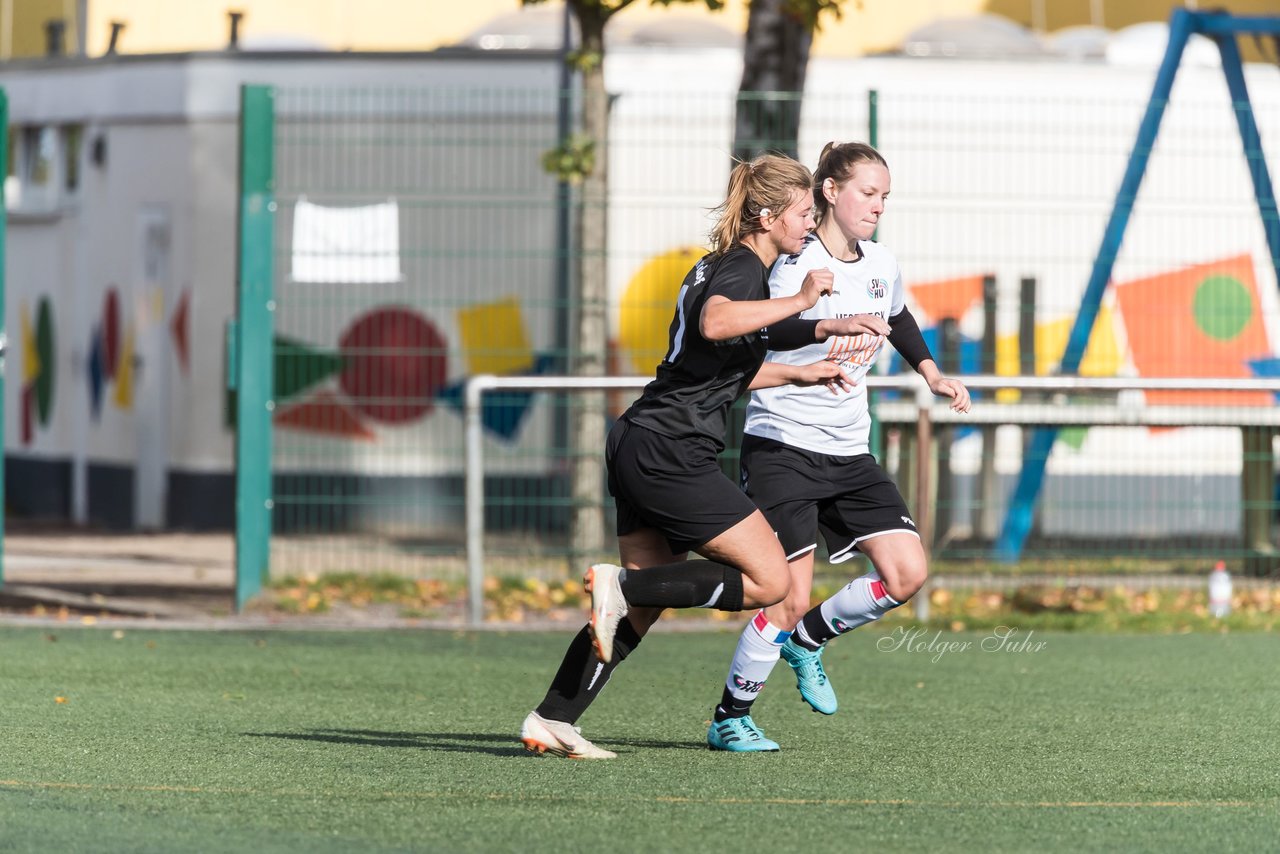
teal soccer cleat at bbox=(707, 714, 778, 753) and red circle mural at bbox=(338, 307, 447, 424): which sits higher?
red circle mural at bbox=(338, 307, 447, 424)

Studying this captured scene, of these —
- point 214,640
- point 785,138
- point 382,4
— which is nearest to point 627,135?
point 785,138

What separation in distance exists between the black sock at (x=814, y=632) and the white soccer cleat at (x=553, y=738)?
1.02 meters

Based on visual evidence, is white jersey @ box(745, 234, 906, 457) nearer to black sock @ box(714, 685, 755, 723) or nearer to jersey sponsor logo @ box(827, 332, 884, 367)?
jersey sponsor logo @ box(827, 332, 884, 367)

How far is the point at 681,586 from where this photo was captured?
20.1 ft

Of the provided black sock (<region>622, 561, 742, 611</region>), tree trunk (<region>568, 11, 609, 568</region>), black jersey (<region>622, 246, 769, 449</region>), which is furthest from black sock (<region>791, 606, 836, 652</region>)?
tree trunk (<region>568, 11, 609, 568</region>)

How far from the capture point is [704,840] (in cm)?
516

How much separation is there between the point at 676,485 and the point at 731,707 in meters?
0.89

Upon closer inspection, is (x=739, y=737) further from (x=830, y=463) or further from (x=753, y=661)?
(x=830, y=463)

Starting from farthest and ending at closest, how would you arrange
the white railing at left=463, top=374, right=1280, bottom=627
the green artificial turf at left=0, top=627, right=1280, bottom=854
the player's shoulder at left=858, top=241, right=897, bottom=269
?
the white railing at left=463, top=374, right=1280, bottom=627 → the player's shoulder at left=858, top=241, right=897, bottom=269 → the green artificial turf at left=0, top=627, right=1280, bottom=854

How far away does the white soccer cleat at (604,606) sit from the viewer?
6109 millimetres

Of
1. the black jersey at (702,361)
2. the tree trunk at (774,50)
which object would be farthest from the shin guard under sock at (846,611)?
the tree trunk at (774,50)

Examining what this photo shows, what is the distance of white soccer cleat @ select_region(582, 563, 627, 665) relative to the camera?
6109mm

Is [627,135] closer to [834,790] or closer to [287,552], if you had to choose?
[287,552]

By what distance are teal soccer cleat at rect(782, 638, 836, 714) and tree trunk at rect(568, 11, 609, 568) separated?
14.6 feet
